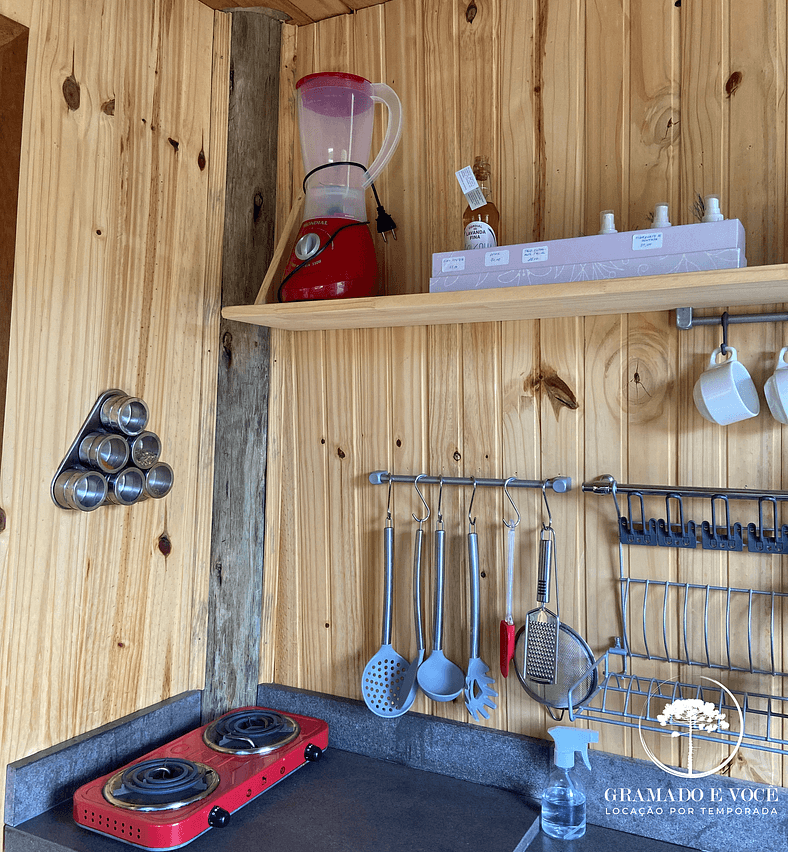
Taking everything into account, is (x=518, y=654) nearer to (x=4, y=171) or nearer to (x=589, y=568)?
(x=589, y=568)

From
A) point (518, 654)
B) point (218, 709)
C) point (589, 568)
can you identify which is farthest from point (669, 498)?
point (218, 709)

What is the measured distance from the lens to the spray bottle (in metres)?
1.22

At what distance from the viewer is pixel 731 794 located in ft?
3.84

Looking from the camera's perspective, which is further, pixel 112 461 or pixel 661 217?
pixel 112 461

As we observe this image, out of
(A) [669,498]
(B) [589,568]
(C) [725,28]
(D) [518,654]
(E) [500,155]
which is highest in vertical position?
(C) [725,28]

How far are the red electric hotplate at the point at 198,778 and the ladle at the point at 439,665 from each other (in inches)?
9.3

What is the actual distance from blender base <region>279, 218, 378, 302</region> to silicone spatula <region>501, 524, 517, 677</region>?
1.75ft

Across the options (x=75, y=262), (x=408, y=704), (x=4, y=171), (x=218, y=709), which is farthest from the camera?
(x=218, y=709)

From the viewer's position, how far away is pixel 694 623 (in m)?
1.22

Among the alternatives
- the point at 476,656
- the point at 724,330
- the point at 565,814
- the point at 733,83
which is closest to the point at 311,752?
the point at 476,656

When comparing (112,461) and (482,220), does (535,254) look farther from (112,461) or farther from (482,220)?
(112,461)

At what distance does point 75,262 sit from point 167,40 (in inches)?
19.7

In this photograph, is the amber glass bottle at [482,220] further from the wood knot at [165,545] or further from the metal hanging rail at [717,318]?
the wood knot at [165,545]

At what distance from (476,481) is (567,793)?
1.80 ft
